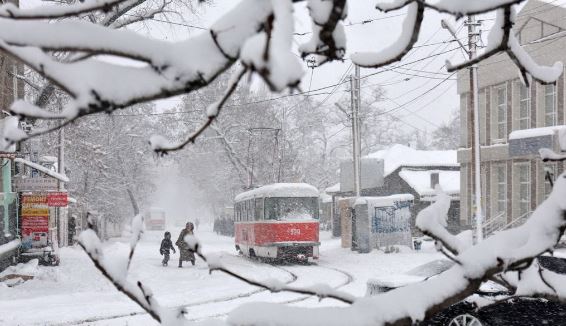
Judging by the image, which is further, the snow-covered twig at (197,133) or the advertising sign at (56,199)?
the advertising sign at (56,199)

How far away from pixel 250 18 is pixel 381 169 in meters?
41.8

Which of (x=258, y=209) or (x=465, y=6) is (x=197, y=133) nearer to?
(x=465, y=6)

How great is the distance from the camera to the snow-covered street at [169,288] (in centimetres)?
1280

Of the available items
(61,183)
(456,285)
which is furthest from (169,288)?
(456,285)

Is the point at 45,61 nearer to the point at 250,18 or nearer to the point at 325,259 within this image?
the point at 250,18

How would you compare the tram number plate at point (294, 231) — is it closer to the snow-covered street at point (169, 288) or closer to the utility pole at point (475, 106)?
the snow-covered street at point (169, 288)

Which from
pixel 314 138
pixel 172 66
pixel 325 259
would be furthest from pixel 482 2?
pixel 314 138

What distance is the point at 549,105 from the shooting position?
2875 cm

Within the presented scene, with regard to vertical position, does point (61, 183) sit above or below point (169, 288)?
above

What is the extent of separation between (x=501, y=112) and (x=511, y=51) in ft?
103

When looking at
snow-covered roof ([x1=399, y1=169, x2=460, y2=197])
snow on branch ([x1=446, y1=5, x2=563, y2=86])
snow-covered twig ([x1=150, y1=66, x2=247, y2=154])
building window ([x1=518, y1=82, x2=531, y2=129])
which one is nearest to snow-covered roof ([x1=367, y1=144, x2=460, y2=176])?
snow-covered roof ([x1=399, y1=169, x2=460, y2=197])

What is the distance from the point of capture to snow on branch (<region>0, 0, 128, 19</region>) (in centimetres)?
159

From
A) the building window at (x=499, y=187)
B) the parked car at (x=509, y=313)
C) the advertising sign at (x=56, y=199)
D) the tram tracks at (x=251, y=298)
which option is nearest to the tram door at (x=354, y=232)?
the tram tracks at (x=251, y=298)

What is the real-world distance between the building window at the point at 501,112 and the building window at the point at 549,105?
278cm
